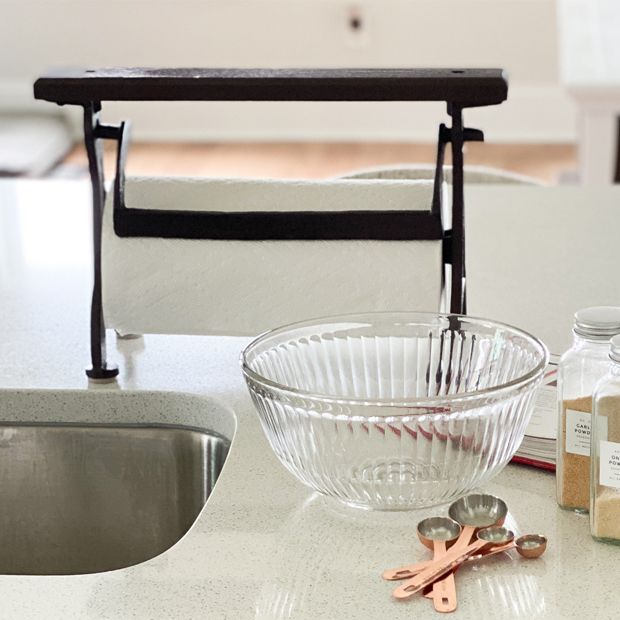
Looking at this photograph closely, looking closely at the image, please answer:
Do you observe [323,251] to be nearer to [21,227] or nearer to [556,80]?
[21,227]

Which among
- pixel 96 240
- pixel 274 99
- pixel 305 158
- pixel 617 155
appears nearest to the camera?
pixel 274 99

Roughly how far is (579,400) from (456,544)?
0.14 metres

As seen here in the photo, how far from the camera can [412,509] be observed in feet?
2.89

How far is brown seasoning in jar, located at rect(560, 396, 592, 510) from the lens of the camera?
0.86m

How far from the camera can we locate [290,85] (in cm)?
101

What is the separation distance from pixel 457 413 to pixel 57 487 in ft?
1.53

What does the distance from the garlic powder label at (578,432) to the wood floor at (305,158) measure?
400 cm

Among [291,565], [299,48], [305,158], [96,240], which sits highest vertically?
[96,240]

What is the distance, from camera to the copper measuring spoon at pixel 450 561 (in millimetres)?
776

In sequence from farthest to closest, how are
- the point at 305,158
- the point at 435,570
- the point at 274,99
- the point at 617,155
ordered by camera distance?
the point at 305,158 < the point at 617,155 < the point at 274,99 < the point at 435,570

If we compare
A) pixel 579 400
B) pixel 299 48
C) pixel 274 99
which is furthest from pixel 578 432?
pixel 299 48

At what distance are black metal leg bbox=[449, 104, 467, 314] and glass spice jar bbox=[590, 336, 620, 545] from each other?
26cm

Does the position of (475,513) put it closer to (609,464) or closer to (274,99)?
(609,464)

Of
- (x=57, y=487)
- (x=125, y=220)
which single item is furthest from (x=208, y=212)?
(x=57, y=487)
